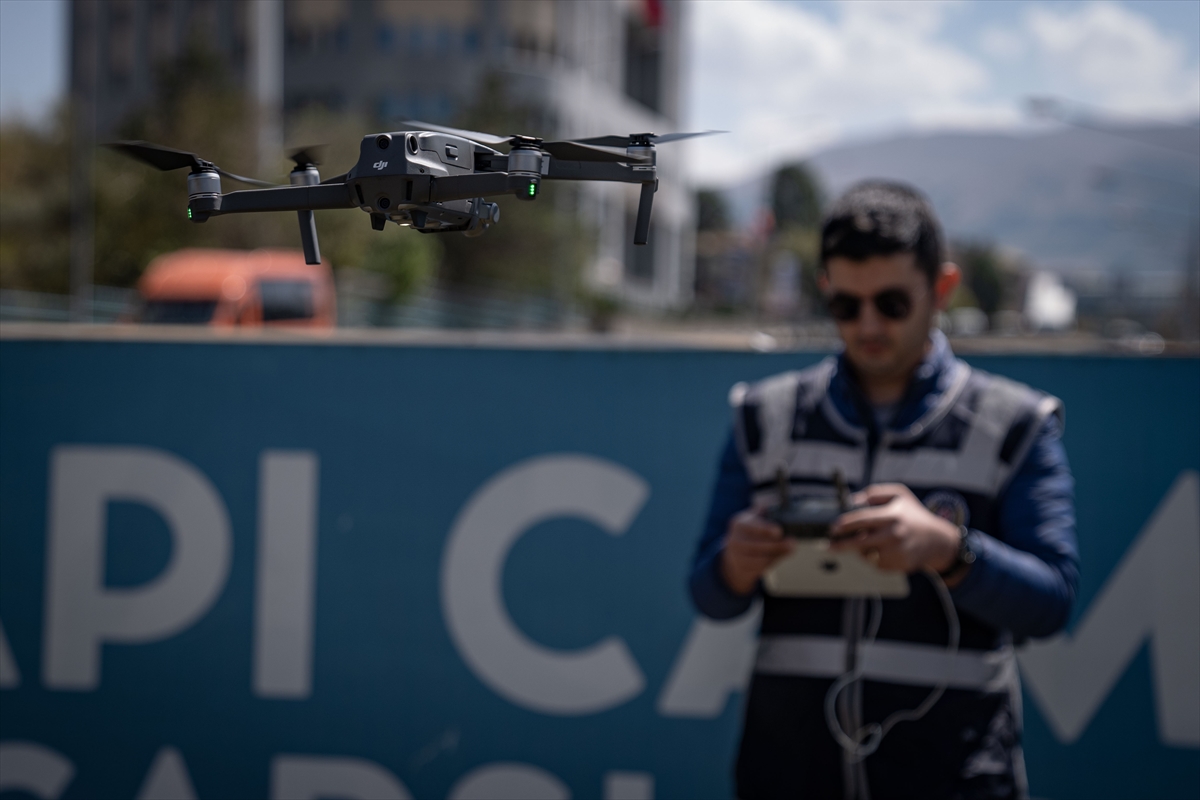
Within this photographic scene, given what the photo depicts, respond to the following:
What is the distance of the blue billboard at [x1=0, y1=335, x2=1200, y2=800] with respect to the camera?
3752 mm

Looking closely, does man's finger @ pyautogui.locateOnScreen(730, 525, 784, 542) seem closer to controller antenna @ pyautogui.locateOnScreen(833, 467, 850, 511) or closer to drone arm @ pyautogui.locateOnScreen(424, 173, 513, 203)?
controller antenna @ pyautogui.locateOnScreen(833, 467, 850, 511)

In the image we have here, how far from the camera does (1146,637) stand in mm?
3523

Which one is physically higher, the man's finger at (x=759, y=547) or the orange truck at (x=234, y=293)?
the orange truck at (x=234, y=293)

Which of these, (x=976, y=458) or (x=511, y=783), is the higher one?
(x=976, y=458)

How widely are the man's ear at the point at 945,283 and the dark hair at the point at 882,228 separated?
0.04 metres

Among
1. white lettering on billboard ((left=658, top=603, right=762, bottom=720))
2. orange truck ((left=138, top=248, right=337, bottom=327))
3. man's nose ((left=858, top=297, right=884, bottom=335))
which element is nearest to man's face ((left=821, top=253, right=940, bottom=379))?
man's nose ((left=858, top=297, right=884, bottom=335))

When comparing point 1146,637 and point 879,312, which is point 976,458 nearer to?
point 879,312

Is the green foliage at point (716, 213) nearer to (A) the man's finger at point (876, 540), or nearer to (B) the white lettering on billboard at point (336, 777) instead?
(B) the white lettering on billboard at point (336, 777)

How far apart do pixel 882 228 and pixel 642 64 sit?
5618 centimetres

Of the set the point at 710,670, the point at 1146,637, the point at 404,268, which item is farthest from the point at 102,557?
the point at 404,268

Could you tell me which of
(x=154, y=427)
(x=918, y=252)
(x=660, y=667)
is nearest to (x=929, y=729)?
(x=918, y=252)

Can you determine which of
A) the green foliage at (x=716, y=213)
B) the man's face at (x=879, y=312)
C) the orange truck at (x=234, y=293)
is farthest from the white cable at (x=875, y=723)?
the green foliage at (x=716, y=213)

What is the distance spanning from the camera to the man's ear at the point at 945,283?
8.41 feet

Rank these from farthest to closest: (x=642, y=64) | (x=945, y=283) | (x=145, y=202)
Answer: (x=642, y=64), (x=145, y=202), (x=945, y=283)
